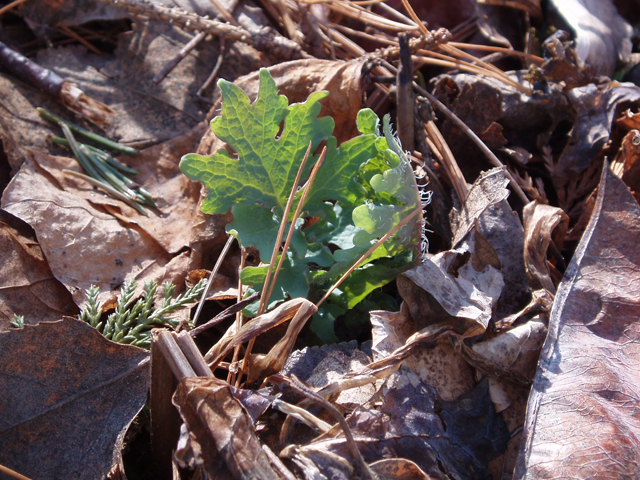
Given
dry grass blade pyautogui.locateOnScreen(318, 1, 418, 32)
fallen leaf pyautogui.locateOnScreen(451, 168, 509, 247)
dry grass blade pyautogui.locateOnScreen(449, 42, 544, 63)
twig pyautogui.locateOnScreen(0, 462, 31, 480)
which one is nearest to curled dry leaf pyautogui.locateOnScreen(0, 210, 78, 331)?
twig pyautogui.locateOnScreen(0, 462, 31, 480)

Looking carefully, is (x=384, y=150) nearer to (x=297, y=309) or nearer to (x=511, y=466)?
(x=297, y=309)

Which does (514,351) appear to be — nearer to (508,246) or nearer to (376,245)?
(508,246)

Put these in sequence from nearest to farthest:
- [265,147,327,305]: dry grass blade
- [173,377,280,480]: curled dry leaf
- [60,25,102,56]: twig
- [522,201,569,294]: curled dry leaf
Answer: [173,377,280,480]: curled dry leaf → [265,147,327,305]: dry grass blade → [522,201,569,294]: curled dry leaf → [60,25,102,56]: twig

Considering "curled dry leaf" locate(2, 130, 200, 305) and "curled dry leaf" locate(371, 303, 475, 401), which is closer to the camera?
"curled dry leaf" locate(371, 303, 475, 401)

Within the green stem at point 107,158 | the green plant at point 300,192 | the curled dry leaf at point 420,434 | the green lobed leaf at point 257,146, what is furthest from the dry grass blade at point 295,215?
the green stem at point 107,158

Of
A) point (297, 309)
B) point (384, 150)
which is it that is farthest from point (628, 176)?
point (297, 309)

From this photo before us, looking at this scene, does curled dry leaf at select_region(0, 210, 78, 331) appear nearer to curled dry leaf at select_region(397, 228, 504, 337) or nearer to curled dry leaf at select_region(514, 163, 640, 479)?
curled dry leaf at select_region(397, 228, 504, 337)
